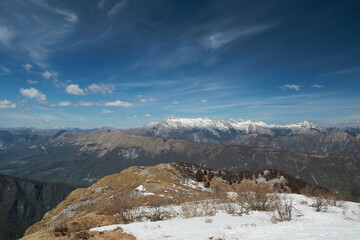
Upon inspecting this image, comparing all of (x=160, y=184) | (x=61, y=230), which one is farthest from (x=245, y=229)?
(x=160, y=184)

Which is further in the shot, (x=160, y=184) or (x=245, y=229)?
(x=160, y=184)

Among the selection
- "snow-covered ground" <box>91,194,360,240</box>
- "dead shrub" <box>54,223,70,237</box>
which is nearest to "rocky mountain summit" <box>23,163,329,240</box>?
"snow-covered ground" <box>91,194,360,240</box>

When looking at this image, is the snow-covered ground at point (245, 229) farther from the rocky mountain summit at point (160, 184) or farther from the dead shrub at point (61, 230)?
the rocky mountain summit at point (160, 184)

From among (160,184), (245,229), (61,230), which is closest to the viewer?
(245,229)

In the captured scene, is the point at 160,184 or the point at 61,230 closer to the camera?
the point at 61,230

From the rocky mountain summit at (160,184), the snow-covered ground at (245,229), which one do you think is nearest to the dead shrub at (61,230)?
the snow-covered ground at (245,229)

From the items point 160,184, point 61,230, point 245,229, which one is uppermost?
point 61,230

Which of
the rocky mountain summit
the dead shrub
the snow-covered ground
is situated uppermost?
the dead shrub

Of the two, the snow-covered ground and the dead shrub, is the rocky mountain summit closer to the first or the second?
the snow-covered ground

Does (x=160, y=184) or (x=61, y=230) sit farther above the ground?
(x=61, y=230)

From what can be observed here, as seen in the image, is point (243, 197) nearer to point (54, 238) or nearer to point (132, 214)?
point (132, 214)

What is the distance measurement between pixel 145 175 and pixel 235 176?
31.7m

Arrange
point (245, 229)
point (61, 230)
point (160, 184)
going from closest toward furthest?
point (245, 229), point (61, 230), point (160, 184)

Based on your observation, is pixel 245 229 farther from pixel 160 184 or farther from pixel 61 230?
pixel 160 184
